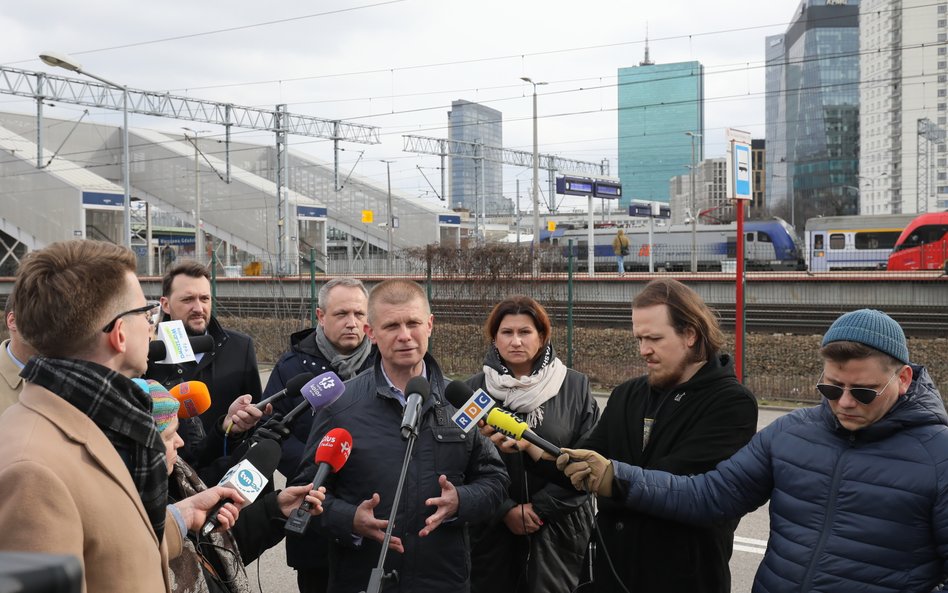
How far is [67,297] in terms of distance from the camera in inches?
77.9

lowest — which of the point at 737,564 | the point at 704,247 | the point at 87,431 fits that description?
the point at 737,564

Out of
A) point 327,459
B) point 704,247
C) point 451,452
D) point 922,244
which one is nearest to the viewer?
point 327,459

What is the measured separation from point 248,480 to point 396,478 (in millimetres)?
716

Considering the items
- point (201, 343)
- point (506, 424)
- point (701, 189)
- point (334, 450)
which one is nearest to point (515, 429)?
point (506, 424)

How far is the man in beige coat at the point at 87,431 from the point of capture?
170cm

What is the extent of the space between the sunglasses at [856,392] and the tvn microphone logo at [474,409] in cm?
115

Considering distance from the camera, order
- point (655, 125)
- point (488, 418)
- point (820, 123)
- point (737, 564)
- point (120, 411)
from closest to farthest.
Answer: point (120, 411)
point (488, 418)
point (737, 564)
point (820, 123)
point (655, 125)

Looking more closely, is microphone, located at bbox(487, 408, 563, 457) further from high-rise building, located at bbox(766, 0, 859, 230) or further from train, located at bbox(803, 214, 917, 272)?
high-rise building, located at bbox(766, 0, 859, 230)

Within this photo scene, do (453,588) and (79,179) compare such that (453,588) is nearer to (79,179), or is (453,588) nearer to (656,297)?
(656,297)

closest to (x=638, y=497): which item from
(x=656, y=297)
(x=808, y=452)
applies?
(x=808, y=452)

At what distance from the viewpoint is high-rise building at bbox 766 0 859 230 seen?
11175 cm

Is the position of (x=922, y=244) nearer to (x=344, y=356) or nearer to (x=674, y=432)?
(x=344, y=356)

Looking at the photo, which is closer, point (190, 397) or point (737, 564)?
point (190, 397)

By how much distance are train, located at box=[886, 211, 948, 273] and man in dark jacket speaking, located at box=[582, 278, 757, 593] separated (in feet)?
107
